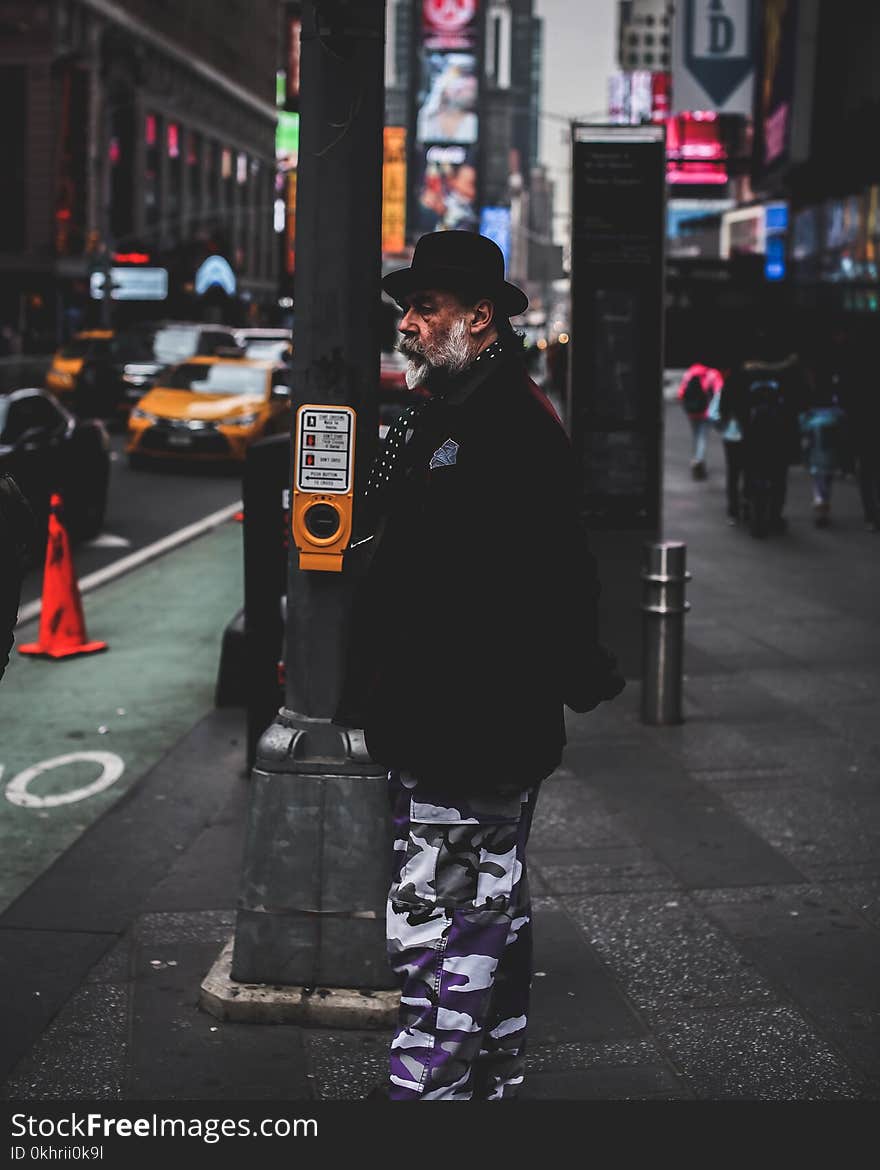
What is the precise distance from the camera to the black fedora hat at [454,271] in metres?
3.59

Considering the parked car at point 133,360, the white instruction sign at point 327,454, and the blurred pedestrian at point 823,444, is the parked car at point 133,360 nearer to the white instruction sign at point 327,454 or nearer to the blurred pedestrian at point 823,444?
the blurred pedestrian at point 823,444

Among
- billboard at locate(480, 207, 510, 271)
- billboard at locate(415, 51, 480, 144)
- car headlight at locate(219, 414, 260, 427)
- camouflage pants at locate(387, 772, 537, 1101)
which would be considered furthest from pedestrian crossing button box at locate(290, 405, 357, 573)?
billboard at locate(480, 207, 510, 271)

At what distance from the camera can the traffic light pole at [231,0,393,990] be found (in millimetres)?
4383

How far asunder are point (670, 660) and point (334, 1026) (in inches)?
158

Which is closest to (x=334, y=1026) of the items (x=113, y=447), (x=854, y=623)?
(x=854, y=623)

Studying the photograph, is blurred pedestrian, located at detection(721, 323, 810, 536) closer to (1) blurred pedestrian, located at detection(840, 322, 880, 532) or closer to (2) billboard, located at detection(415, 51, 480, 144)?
(1) blurred pedestrian, located at detection(840, 322, 880, 532)

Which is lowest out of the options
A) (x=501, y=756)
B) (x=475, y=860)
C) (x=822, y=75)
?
(x=475, y=860)

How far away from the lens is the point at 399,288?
12.0ft

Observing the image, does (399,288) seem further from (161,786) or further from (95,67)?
(95,67)

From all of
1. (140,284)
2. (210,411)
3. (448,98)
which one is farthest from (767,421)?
(448,98)

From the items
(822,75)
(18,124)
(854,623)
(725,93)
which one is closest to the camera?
(854,623)

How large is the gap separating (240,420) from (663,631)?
16.6 meters

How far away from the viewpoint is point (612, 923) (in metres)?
5.31

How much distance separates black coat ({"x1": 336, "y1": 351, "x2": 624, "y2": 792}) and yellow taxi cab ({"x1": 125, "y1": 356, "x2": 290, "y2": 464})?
19.1 m
